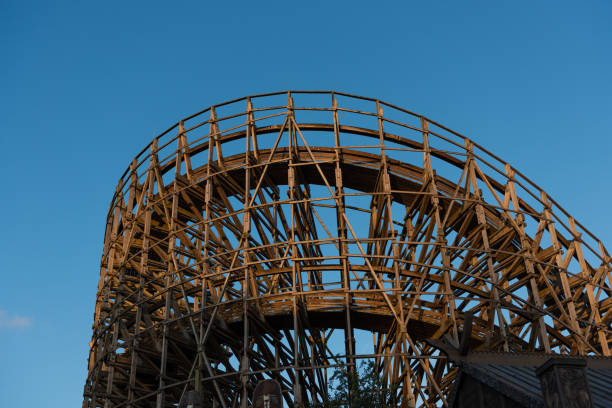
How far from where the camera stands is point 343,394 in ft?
62.0

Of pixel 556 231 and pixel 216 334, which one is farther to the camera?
pixel 556 231

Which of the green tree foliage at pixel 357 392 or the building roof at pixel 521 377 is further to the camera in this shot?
the green tree foliage at pixel 357 392

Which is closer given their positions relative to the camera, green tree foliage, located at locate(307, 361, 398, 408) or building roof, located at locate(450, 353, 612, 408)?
building roof, located at locate(450, 353, 612, 408)

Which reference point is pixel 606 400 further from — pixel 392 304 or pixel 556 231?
pixel 556 231

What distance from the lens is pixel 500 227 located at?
28828 millimetres

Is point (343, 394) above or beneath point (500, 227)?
beneath

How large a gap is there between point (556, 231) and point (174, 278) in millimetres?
15479

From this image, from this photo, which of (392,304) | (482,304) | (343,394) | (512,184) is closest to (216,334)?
(392,304)

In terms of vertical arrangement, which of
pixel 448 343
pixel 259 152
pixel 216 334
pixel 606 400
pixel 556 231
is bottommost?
pixel 606 400

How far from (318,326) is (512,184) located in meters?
9.78

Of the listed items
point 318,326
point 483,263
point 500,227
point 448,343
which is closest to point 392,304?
point 318,326

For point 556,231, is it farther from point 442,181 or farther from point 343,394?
point 343,394

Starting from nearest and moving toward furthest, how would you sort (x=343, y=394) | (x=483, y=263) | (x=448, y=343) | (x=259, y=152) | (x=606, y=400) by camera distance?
(x=606, y=400)
(x=448, y=343)
(x=343, y=394)
(x=483, y=263)
(x=259, y=152)

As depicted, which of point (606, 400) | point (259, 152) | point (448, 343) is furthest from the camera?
point (259, 152)
